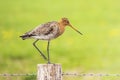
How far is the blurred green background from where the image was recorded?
23.1 metres

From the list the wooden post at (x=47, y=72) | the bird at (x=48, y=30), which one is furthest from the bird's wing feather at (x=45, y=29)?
the wooden post at (x=47, y=72)

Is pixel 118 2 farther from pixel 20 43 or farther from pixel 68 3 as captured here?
pixel 20 43

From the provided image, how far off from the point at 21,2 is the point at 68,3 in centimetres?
218

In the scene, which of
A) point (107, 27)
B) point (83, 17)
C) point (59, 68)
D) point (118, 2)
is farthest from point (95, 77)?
point (118, 2)

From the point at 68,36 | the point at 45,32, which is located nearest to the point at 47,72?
A: the point at 45,32

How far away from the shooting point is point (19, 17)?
1169 inches

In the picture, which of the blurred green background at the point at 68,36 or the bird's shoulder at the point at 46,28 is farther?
the blurred green background at the point at 68,36

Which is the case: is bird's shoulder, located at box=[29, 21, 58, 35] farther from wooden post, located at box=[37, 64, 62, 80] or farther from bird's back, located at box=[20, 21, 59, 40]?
wooden post, located at box=[37, 64, 62, 80]

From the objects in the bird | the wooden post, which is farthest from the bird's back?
the wooden post

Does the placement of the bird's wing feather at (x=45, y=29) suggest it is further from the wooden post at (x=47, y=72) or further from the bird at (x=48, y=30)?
the wooden post at (x=47, y=72)

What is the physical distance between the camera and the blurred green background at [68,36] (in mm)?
23125

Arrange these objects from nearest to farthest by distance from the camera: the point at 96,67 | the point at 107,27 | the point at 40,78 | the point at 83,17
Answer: the point at 40,78 → the point at 96,67 → the point at 107,27 → the point at 83,17

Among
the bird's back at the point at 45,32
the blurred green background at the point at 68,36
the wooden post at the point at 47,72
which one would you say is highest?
the blurred green background at the point at 68,36

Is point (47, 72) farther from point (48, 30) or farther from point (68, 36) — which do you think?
point (68, 36)
